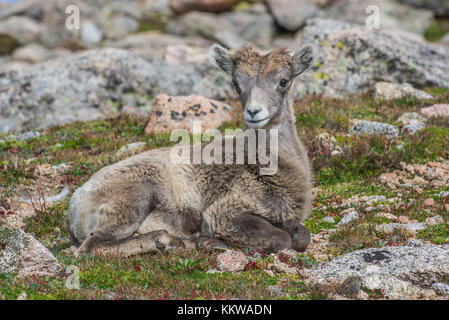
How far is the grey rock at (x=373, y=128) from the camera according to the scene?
13450 mm

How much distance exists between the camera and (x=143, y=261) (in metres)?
7.86

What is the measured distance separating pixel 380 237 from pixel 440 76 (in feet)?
37.0

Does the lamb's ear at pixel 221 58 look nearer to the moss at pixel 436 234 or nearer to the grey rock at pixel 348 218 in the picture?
the grey rock at pixel 348 218

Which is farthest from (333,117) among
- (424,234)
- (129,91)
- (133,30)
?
(133,30)

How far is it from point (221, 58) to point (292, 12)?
163 ft

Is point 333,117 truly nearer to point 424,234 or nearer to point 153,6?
point 424,234

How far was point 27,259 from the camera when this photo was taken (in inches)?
294

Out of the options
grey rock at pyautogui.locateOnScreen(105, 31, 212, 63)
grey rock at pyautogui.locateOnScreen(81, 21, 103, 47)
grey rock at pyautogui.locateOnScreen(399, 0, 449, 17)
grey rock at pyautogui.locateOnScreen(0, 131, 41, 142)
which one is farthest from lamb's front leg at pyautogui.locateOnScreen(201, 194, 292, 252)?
grey rock at pyautogui.locateOnScreen(81, 21, 103, 47)

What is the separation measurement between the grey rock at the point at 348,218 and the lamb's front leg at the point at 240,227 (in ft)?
5.25

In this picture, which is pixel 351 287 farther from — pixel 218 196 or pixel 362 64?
pixel 362 64

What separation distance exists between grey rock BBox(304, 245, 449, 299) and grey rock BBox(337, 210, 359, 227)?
1.88m

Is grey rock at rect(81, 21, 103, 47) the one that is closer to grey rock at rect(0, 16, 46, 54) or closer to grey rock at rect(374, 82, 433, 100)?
grey rock at rect(0, 16, 46, 54)

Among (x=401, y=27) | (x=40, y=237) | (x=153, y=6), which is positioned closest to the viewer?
(x=40, y=237)

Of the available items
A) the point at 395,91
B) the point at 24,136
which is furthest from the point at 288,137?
the point at 24,136
